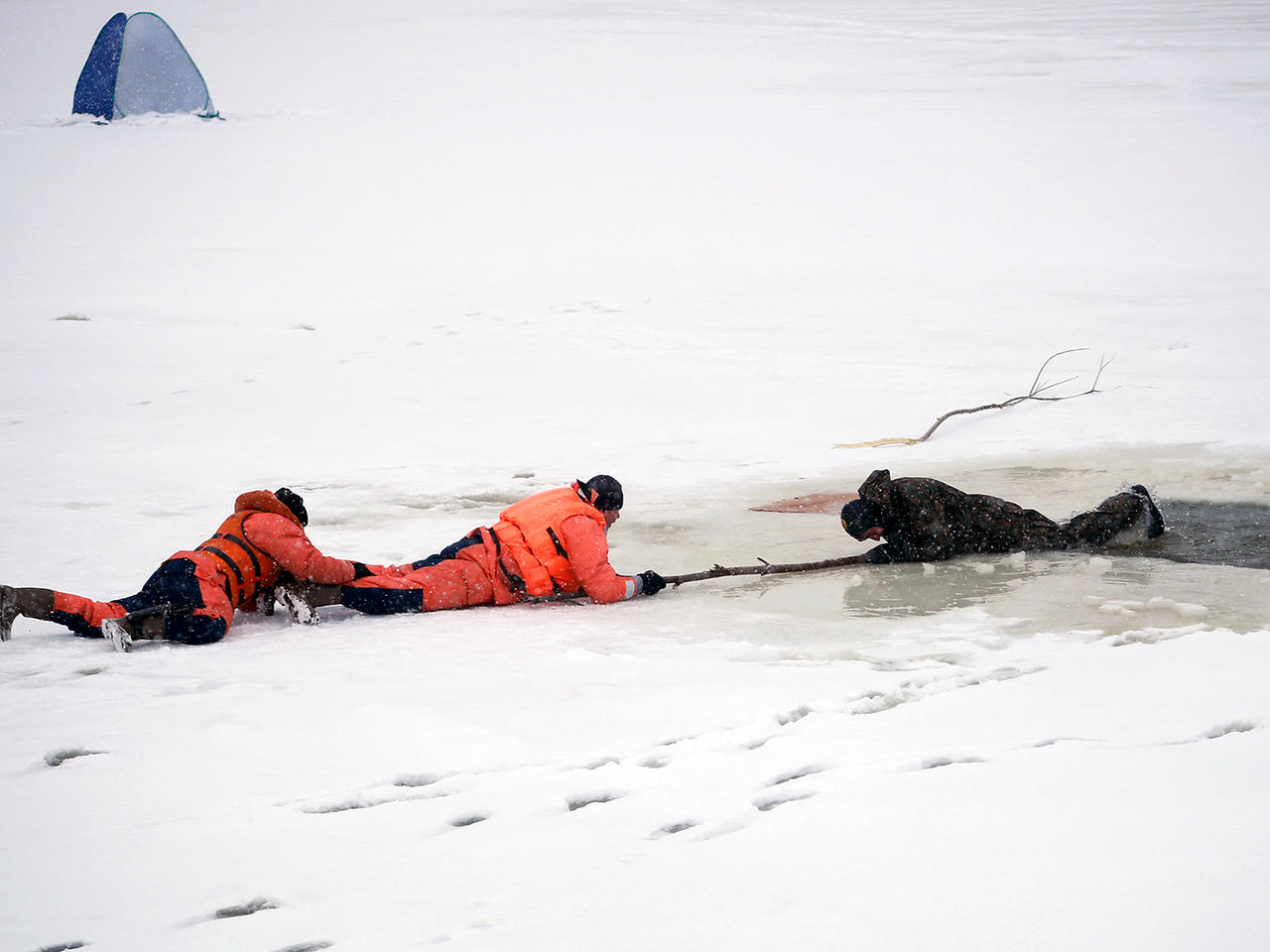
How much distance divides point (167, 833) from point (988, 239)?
42.0 feet

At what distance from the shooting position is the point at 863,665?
4.36 metres

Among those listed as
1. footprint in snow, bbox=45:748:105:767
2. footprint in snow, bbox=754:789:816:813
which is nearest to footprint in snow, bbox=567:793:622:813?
footprint in snow, bbox=754:789:816:813

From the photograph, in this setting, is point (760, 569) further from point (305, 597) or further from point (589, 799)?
point (589, 799)

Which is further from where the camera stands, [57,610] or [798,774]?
[57,610]

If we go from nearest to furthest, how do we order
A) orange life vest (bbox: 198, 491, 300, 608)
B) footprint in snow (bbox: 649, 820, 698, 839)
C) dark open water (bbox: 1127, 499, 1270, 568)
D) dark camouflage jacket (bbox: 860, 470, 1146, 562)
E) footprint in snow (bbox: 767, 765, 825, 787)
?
1. footprint in snow (bbox: 649, 820, 698, 839)
2. footprint in snow (bbox: 767, 765, 825, 787)
3. orange life vest (bbox: 198, 491, 300, 608)
4. dark open water (bbox: 1127, 499, 1270, 568)
5. dark camouflage jacket (bbox: 860, 470, 1146, 562)

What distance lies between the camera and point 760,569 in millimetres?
5543

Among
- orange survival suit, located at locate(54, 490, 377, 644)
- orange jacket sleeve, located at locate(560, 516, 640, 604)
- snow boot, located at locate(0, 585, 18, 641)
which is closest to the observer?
snow boot, located at locate(0, 585, 18, 641)

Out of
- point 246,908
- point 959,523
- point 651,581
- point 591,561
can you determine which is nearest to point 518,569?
point 591,561

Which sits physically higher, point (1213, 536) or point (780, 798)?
point (1213, 536)

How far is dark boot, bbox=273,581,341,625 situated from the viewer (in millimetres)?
5141

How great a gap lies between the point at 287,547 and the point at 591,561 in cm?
129

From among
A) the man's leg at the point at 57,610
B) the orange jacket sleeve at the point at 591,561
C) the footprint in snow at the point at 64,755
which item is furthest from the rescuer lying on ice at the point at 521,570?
the footprint in snow at the point at 64,755

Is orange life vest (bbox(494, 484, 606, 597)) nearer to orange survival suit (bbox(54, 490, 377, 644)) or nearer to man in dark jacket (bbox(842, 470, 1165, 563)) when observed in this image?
orange survival suit (bbox(54, 490, 377, 644))

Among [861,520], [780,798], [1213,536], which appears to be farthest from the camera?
[1213,536]
